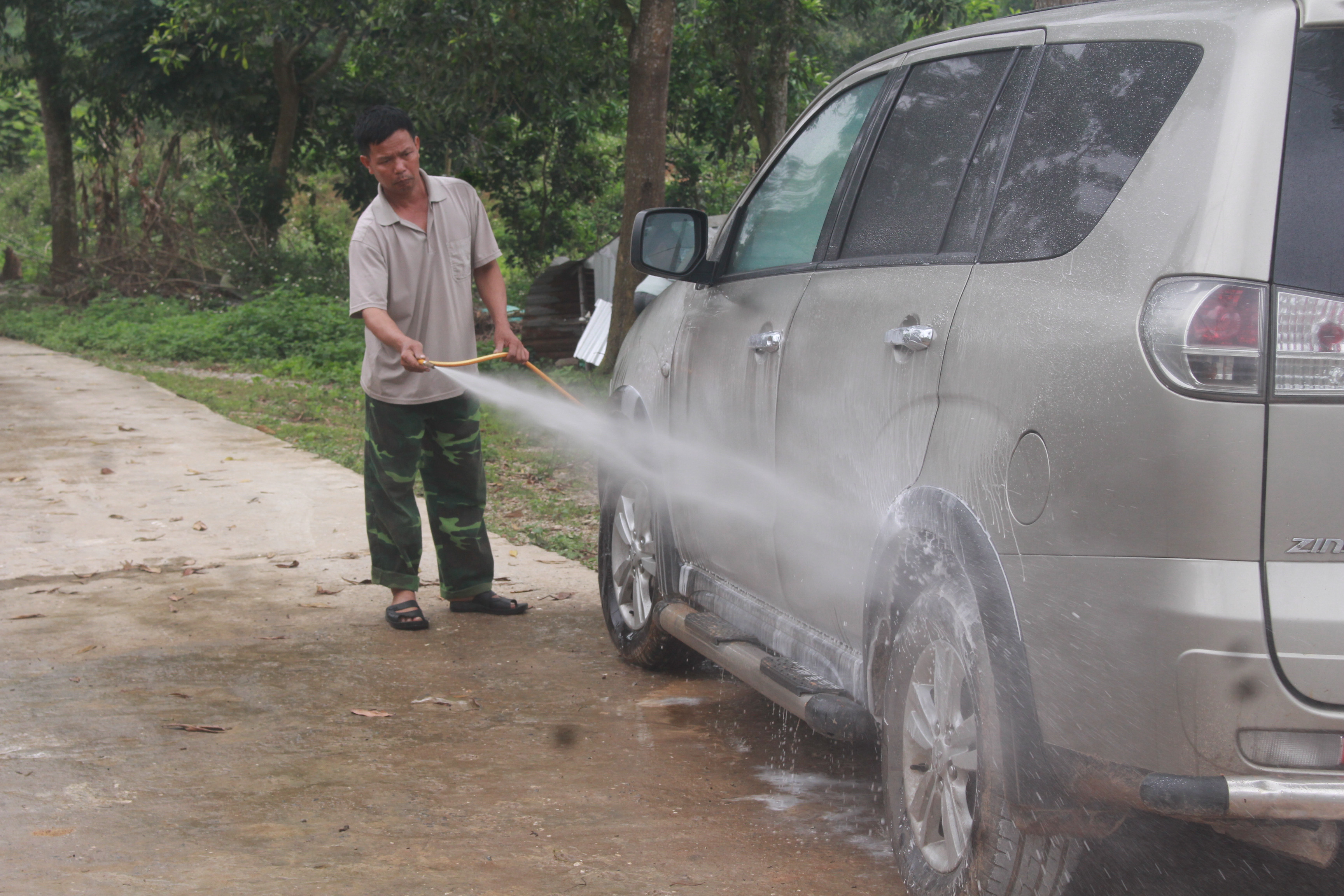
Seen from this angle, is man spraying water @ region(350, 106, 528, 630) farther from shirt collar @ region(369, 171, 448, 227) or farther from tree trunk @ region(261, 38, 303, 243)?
tree trunk @ region(261, 38, 303, 243)

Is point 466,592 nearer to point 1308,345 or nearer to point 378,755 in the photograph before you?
point 378,755

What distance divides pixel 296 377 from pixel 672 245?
11.6 m

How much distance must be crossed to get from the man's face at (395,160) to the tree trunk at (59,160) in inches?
734

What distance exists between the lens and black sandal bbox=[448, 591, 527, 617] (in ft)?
18.7

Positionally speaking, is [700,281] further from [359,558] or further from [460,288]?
[359,558]

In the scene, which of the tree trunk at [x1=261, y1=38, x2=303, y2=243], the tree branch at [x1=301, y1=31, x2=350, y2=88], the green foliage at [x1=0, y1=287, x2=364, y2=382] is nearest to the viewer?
the green foliage at [x1=0, y1=287, x2=364, y2=382]

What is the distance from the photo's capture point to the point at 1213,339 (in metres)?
2.14

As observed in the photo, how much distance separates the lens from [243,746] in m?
4.05

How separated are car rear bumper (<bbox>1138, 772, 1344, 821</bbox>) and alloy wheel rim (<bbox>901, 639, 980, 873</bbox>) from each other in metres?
0.46

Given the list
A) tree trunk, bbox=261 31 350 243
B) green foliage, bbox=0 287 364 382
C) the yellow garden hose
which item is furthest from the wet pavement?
tree trunk, bbox=261 31 350 243

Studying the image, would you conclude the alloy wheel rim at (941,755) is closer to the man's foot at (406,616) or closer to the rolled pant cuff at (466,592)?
the man's foot at (406,616)

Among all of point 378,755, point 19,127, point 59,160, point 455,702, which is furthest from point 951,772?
point 19,127

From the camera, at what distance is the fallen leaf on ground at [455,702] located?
14.8 ft

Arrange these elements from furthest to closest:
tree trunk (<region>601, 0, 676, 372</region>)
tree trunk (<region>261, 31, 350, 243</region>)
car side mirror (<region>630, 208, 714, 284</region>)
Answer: tree trunk (<region>261, 31, 350, 243</region>)
tree trunk (<region>601, 0, 676, 372</region>)
car side mirror (<region>630, 208, 714, 284</region>)
